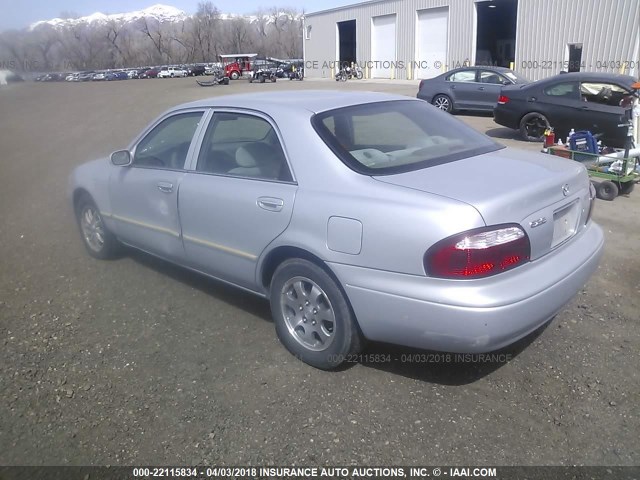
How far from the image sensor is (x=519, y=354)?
3.38 meters

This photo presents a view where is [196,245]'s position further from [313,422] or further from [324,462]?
[324,462]

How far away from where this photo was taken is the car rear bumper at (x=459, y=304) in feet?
8.48

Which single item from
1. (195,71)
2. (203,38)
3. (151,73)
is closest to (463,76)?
(195,71)

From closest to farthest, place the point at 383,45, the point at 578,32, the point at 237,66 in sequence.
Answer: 1. the point at 578,32
2. the point at 383,45
3. the point at 237,66

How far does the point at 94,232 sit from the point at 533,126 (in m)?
8.58

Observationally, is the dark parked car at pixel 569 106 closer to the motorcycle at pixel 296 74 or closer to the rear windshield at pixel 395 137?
the rear windshield at pixel 395 137

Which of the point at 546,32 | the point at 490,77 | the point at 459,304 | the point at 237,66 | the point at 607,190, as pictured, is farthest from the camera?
the point at 237,66

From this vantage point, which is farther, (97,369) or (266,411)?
(97,369)

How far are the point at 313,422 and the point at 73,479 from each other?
1.14 meters

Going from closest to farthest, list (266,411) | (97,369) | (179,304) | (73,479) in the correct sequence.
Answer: (73,479) < (266,411) < (97,369) < (179,304)

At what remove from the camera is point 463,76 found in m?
16.0

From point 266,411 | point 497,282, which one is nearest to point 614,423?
point 497,282

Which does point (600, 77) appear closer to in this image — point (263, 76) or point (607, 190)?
point (607, 190)

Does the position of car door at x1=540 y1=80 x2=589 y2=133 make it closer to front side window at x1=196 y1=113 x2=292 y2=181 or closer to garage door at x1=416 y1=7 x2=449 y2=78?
front side window at x1=196 y1=113 x2=292 y2=181
